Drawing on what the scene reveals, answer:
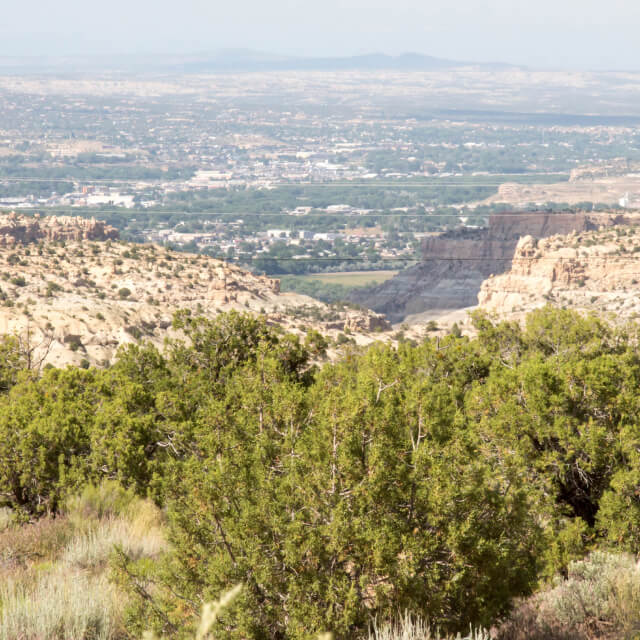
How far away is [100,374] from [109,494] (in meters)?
6.08

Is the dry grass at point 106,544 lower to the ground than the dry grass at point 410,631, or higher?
lower

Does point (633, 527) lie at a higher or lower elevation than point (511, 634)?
lower

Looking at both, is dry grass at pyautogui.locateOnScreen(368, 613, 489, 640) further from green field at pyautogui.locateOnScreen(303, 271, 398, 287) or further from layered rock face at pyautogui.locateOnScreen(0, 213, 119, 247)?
green field at pyautogui.locateOnScreen(303, 271, 398, 287)

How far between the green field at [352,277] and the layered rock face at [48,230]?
2430 inches

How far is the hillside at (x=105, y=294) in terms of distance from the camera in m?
33.6

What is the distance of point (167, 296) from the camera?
46.5 m

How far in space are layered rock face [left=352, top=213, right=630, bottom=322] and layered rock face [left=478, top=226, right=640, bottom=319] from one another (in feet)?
72.3

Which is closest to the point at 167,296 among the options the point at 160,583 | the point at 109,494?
the point at 109,494

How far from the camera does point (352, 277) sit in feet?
435

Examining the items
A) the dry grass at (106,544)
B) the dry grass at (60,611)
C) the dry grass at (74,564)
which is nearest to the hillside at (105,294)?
the dry grass at (74,564)

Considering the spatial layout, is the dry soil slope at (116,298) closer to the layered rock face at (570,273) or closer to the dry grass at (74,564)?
the layered rock face at (570,273)

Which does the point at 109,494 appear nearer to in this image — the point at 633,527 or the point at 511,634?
the point at 511,634

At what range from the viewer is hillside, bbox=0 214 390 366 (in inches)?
1324

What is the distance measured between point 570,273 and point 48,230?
123 ft
